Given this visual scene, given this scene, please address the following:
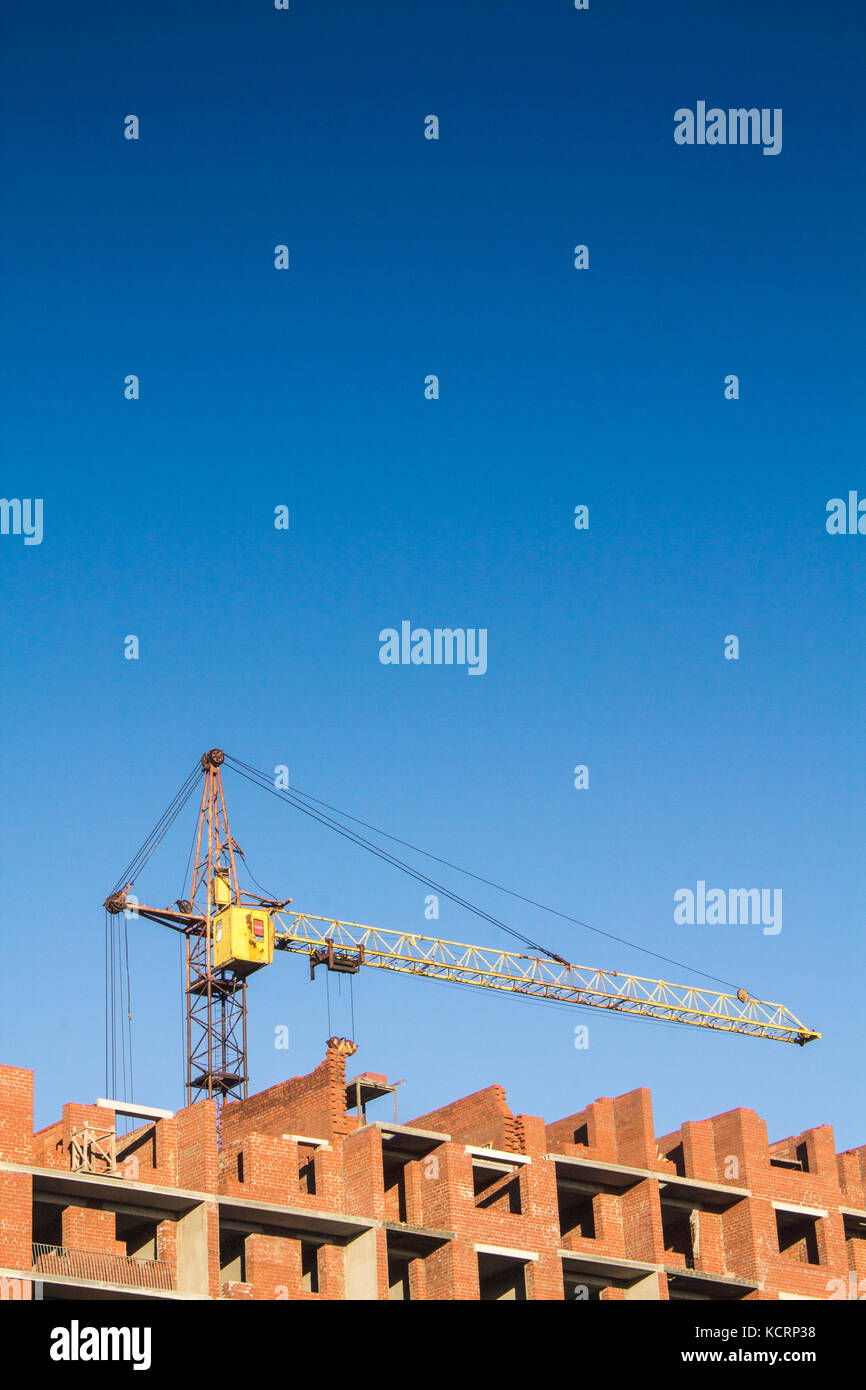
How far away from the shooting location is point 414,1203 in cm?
7506

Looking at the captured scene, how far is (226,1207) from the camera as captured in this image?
69188 millimetres

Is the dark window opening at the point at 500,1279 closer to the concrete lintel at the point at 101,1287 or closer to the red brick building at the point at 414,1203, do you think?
the red brick building at the point at 414,1203

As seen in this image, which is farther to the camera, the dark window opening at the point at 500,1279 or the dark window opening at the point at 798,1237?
the dark window opening at the point at 798,1237

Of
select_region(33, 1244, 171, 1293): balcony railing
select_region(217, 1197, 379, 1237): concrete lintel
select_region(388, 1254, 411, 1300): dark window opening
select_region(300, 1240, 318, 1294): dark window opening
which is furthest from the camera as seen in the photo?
select_region(388, 1254, 411, 1300): dark window opening

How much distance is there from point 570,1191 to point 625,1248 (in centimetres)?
291

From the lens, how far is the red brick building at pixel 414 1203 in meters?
67.1

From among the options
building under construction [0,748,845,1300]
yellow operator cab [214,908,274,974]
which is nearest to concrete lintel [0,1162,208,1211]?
building under construction [0,748,845,1300]

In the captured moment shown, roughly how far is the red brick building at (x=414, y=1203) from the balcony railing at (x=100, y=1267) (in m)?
0.07

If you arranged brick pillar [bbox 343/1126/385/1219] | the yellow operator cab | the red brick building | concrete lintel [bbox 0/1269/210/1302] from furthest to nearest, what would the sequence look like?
the yellow operator cab < brick pillar [bbox 343/1126/385/1219] < the red brick building < concrete lintel [bbox 0/1269/210/1302]

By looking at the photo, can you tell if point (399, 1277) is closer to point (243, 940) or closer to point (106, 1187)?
point (106, 1187)

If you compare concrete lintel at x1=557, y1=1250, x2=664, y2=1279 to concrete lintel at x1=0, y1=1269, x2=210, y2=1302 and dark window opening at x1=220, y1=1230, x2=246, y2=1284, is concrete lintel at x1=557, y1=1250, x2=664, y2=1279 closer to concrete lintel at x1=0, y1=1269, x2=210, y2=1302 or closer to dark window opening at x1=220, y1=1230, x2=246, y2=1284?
dark window opening at x1=220, y1=1230, x2=246, y2=1284

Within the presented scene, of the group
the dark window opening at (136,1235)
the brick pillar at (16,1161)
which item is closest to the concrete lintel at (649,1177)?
the dark window opening at (136,1235)

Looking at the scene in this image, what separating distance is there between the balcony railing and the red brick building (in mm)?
68

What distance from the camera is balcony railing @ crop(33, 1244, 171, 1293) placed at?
64.6 meters
